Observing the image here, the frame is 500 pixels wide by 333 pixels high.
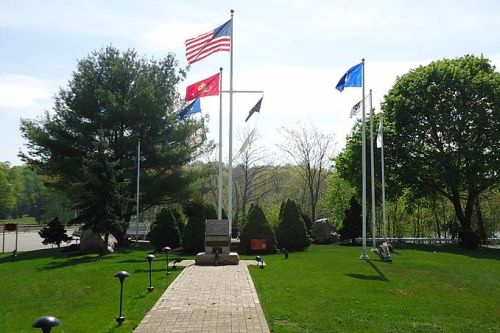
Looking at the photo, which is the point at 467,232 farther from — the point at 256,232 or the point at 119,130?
the point at 119,130

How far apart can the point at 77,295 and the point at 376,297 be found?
27.4 ft

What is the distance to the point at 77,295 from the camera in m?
13.6

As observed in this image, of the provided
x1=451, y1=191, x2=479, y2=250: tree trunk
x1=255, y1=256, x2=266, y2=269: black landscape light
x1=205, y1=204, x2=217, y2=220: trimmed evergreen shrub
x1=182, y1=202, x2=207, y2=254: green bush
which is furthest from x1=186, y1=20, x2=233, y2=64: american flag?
x1=451, y1=191, x2=479, y2=250: tree trunk

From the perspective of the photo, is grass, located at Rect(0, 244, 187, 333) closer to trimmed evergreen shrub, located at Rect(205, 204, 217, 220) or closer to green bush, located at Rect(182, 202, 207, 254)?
green bush, located at Rect(182, 202, 207, 254)

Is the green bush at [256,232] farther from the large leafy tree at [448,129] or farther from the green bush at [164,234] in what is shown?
the large leafy tree at [448,129]

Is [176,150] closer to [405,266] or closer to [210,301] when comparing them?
[405,266]

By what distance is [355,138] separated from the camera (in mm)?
37656

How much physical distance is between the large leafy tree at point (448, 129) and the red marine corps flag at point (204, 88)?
62.9ft

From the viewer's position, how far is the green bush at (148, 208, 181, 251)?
97.1ft

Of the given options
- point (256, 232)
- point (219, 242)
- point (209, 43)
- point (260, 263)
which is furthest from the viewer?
point (256, 232)

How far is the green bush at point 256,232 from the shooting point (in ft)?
88.4

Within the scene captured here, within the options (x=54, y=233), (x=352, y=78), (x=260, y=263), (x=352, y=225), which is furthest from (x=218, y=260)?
(x=54, y=233)

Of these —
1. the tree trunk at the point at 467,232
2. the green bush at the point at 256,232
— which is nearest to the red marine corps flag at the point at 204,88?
the green bush at the point at 256,232

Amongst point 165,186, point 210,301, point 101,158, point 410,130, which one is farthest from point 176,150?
point 210,301
